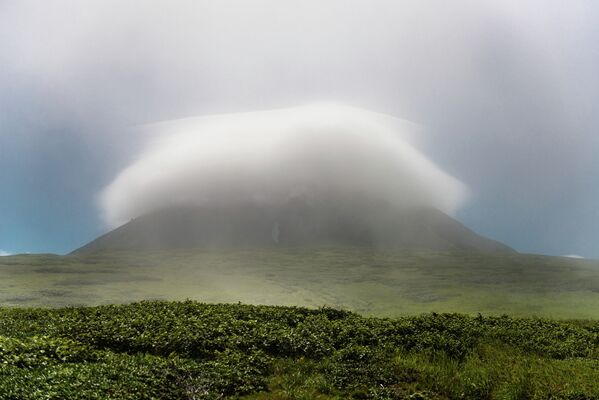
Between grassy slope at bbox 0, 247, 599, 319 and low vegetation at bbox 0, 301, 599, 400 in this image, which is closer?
low vegetation at bbox 0, 301, 599, 400

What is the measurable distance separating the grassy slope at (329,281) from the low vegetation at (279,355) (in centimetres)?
5256

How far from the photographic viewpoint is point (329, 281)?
122m

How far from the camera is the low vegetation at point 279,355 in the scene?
17.9m

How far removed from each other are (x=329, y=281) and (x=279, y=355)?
99.8 meters

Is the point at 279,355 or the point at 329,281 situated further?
the point at 329,281

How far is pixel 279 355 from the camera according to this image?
2283 centimetres

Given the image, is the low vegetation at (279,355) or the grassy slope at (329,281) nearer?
the low vegetation at (279,355)

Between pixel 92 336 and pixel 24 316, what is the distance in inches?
321

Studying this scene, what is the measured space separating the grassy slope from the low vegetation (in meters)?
52.6

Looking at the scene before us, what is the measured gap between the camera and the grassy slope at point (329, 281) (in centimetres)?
9294

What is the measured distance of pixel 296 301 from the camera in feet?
317

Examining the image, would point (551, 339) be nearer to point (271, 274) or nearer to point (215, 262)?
point (271, 274)

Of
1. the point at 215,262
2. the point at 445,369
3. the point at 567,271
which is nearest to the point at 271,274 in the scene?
the point at 215,262

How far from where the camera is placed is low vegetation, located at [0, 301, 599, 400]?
17922mm
